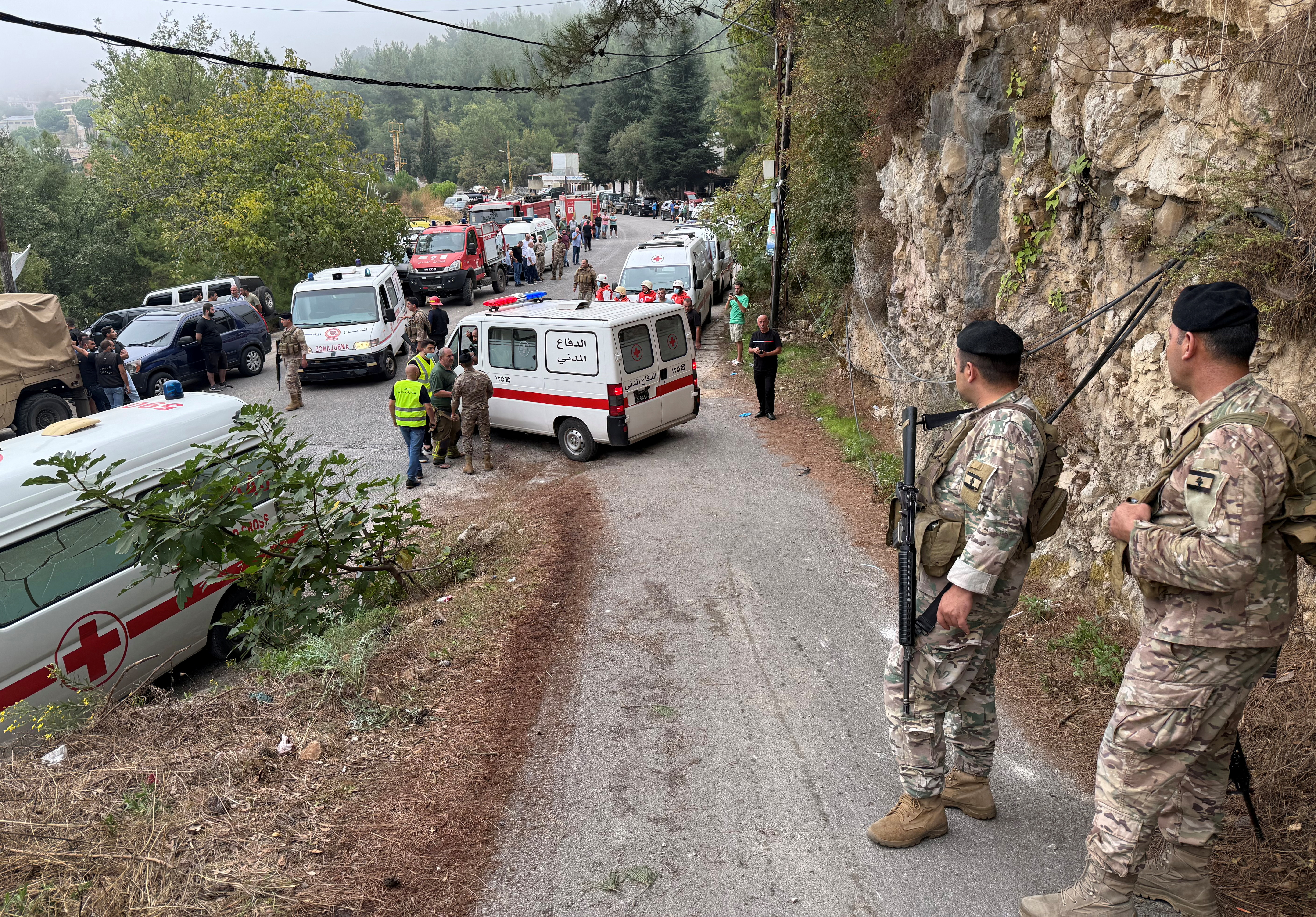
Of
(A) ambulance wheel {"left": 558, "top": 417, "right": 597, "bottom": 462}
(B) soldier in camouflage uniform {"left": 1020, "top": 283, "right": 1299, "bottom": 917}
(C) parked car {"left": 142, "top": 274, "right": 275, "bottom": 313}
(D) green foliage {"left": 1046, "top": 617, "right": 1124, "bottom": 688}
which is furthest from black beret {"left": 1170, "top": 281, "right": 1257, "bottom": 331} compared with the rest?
(C) parked car {"left": 142, "top": 274, "right": 275, "bottom": 313}

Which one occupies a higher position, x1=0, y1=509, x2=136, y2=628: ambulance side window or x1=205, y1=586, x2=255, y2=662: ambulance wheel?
x1=0, y1=509, x2=136, y2=628: ambulance side window

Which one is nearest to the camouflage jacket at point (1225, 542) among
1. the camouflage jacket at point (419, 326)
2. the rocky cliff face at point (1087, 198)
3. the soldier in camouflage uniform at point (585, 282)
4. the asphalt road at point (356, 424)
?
the rocky cliff face at point (1087, 198)

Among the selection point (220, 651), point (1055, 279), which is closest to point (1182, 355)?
point (1055, 279)

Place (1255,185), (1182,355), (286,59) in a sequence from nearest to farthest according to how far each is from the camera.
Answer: (1182,355)
(1255,185)
(286,59)

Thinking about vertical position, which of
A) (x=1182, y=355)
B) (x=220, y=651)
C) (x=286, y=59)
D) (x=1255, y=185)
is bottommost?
(x=220, y=651)

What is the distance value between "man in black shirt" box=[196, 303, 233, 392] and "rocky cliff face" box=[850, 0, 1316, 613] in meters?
15.3

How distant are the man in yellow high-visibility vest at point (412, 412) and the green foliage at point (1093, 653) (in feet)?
27.6

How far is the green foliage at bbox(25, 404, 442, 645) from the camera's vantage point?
18.0 feet

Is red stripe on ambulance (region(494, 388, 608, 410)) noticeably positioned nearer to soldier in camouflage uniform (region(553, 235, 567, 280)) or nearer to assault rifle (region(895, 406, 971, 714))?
assault rifle (region(895, 406, 971, 714))

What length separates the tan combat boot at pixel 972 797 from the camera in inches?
153

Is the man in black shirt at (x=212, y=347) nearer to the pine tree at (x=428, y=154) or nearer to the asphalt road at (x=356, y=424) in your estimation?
the asphalt road at (x=356, y=424)

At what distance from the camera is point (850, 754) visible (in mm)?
4574

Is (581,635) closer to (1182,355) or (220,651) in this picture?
(220,651)

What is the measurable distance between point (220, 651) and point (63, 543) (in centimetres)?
174
